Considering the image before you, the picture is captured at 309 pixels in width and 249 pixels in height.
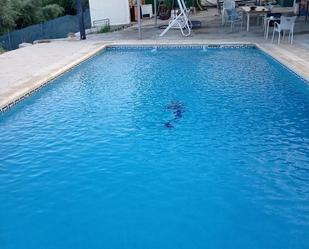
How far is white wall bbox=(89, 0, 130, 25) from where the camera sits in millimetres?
17906

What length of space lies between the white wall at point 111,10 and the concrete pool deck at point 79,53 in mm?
2433

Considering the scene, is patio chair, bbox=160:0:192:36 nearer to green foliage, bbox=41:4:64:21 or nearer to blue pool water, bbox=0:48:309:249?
blue pool water, bbox=0:48:309:249

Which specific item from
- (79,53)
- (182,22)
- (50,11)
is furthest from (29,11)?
(79,53)

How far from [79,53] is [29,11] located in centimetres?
879

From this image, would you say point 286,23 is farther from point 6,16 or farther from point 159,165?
point 6,16

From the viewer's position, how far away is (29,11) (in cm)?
1870

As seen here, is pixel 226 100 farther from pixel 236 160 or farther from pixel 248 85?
pixel 236 160

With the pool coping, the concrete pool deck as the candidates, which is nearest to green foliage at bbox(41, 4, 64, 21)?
the concrete pool deck

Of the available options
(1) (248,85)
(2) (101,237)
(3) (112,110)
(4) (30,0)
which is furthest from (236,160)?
(4) (30,0)

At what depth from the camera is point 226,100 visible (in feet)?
24.1

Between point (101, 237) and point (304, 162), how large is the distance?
275cm

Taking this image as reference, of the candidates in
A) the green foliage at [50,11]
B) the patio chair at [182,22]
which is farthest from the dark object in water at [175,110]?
the green foliage at [50,11]

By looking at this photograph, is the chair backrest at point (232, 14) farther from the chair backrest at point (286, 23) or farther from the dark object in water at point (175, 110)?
the dark object in water at point (175, 110)

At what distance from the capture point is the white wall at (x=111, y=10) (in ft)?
58.7
